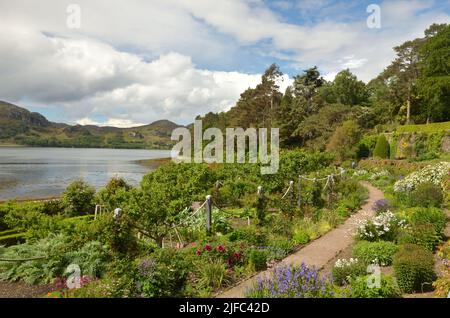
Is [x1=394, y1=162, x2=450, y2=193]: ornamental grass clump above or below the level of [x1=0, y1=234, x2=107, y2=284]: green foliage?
above

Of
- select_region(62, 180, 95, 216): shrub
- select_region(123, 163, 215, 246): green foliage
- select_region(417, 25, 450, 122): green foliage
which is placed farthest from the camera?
select_region(417, 25, 450, 122): green foliage

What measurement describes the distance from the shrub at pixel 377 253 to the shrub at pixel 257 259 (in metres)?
2.11

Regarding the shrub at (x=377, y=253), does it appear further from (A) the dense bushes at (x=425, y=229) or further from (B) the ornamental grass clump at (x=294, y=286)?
(B) the ornamental grass clump at (x=294, y=286)

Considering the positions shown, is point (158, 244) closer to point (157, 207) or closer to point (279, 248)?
point (157, 207)

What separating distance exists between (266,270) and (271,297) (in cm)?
217

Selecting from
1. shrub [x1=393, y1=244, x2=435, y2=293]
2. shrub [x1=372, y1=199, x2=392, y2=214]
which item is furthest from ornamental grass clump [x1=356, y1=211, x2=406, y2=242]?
shrub [x1=372, y1=199, x2=392, y2=214]

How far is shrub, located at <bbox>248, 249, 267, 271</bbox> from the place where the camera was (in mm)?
7344

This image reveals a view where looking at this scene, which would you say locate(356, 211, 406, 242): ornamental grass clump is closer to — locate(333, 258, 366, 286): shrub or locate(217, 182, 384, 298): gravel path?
locate(217, 182, 384, 298): gravel path

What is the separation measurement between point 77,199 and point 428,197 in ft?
47.0

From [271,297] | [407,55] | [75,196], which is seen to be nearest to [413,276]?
[271,297]

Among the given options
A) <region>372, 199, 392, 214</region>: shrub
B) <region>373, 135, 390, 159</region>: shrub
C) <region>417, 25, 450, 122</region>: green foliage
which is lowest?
<region>372, 199, 392, 214</region>: shrub

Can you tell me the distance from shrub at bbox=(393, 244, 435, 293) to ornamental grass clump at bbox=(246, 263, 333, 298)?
148 cm

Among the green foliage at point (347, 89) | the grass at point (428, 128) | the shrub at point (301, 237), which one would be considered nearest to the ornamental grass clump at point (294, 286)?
the shrub at point (301, 237)
